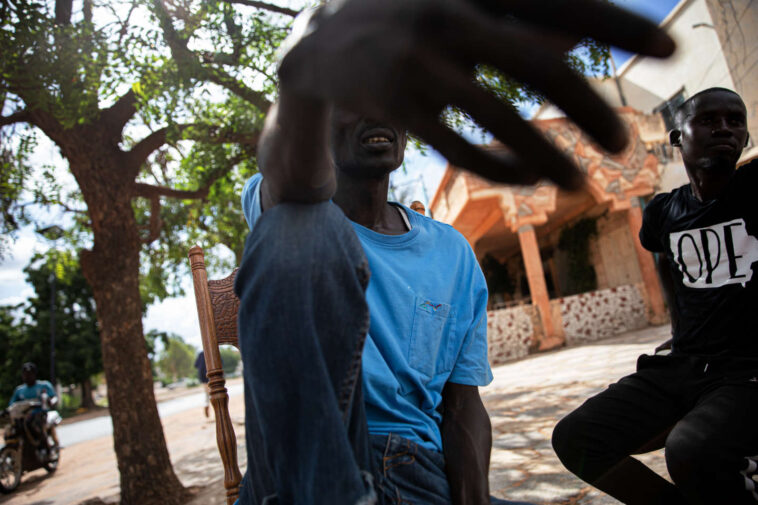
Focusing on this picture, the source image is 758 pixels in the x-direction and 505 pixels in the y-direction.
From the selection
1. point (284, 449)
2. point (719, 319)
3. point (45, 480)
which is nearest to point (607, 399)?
point (719, 319)

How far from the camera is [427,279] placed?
1.18 m

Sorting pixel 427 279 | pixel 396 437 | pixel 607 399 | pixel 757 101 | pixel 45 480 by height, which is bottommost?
pixel 45 480

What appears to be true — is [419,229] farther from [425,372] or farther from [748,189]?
[748,189]

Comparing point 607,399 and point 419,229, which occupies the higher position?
point 419,229

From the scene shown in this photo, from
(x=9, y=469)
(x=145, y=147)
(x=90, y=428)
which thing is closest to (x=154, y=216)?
(x=145, y=147)

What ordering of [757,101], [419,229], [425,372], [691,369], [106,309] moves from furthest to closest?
[757,101], [106,309], [691,369], [419,229], [425,372]

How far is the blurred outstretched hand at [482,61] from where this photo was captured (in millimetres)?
417

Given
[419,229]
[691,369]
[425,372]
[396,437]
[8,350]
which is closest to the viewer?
[396,437]

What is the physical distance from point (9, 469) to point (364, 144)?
8.57 m

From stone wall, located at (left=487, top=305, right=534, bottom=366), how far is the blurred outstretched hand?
38.3 ft

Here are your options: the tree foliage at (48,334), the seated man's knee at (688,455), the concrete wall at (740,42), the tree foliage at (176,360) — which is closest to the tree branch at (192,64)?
the seated man's knee at (688,455)

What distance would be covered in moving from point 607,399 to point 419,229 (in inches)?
36.8

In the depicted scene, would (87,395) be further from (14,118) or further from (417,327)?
(417,327)

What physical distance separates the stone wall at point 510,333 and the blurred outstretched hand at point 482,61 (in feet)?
38.3
